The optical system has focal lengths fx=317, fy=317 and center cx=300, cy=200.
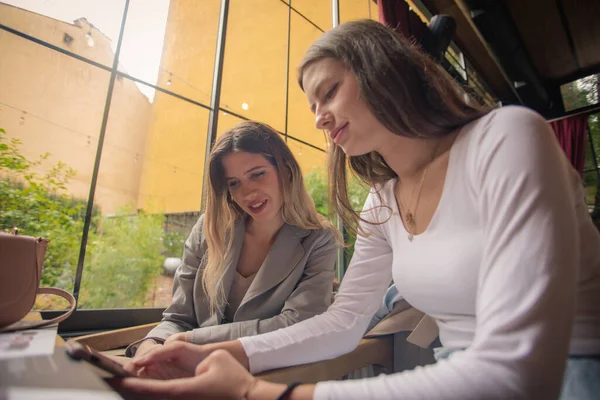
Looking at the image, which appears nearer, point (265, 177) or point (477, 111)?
point (477, 111)

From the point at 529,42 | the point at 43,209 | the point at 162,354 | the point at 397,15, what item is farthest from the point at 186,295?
the point at 529,42

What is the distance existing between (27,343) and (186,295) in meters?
0.63

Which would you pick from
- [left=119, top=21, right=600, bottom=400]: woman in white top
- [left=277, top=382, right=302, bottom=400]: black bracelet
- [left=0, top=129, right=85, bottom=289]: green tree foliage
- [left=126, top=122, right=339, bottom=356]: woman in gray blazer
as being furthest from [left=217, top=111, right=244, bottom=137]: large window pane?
[left=277, top=382, right=302, bottom=400]: black bracelet

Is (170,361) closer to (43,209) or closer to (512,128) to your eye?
(512,128)

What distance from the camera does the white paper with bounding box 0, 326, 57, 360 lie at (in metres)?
0.46

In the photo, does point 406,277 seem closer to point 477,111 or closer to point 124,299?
point 477,111

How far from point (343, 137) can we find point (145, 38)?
1973 mm

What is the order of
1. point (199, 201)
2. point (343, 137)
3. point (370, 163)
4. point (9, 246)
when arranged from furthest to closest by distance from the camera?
point (199, 201) < point (370, 163) < point (343, 137) < point (9, 246)

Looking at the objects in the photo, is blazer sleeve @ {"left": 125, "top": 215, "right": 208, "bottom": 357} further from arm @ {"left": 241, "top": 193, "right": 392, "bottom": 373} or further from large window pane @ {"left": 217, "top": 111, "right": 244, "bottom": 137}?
large window pane @ {"left": 217, "top": 111, "right": 244, "bottom": 137}

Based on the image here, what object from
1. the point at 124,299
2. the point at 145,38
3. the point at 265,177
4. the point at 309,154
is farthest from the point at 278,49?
the point at 124,299

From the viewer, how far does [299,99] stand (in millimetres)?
3059

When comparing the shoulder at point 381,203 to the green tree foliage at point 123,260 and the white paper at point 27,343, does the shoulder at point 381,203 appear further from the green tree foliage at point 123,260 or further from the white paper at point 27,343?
the green tree foliage at point 123,260

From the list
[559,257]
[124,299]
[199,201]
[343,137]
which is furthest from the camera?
[199,201]

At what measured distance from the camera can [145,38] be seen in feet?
6.92
